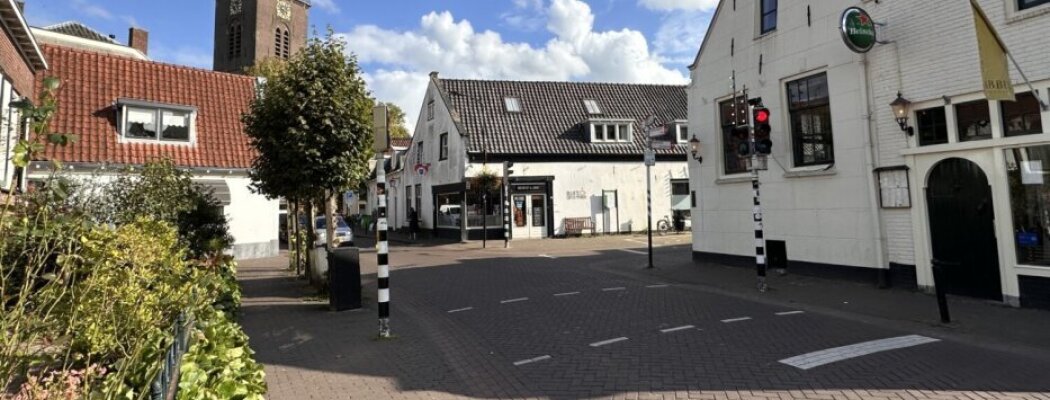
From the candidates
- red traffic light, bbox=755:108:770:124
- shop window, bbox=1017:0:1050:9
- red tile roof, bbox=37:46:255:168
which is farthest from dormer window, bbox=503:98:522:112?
shop window, bbox=1017:0:1050:9

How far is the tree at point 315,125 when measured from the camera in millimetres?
10078

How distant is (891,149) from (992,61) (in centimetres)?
244

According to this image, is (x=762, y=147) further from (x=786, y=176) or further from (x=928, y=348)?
(x=928, y=348)

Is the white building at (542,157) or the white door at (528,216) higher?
the white building at (542,157)

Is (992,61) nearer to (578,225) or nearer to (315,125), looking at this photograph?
(315,125)

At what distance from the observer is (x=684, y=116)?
103ft

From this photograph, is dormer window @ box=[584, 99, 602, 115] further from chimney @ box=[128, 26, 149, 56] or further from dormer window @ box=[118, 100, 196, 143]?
chimney @ box=[128, 26, 149, 56]

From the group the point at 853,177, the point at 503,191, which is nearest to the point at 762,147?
the point at 853,177

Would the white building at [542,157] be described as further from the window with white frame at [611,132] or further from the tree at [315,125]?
the tree at [315,125]

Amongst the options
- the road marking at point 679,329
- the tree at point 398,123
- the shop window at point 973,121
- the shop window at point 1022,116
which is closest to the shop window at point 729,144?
the shop window at point 973,121

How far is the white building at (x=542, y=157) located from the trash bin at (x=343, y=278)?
611 inches

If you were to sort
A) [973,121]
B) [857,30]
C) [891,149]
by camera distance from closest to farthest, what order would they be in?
1. [973,121]
2. [857,30]
3. [891,149]

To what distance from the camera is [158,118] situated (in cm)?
1709

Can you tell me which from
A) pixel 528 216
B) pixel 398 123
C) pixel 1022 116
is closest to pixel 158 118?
pixel 528 216
